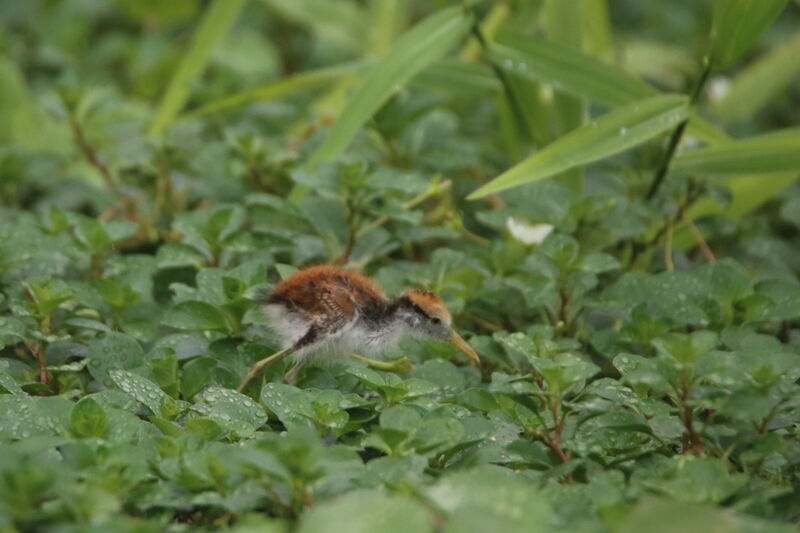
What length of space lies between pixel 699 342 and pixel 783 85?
2.82 m

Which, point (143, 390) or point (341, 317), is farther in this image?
point (341, 317)

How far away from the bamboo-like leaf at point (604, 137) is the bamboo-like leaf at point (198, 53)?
4.11ft

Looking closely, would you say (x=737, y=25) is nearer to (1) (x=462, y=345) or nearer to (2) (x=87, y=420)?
(1) (x=462, y=345)

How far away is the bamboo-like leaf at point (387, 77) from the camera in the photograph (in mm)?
3082

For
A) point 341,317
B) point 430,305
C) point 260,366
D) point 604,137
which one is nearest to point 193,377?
point 260,366

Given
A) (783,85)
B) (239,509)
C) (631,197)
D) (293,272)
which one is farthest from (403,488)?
(783,85)

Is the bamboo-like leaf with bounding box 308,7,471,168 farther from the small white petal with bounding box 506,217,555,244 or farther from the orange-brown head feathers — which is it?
the orange-brown head feathers

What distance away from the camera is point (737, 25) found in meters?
2.74

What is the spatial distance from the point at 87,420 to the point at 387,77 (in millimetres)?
1494

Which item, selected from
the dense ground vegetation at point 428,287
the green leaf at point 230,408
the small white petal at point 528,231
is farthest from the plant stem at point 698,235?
the green leaf at point 230,408

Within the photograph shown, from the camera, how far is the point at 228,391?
221 centimetres

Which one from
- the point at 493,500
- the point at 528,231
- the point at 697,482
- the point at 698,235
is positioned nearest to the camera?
the point at 493,500

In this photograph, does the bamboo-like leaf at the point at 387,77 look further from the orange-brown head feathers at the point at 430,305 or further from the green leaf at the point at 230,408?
the green leaf at the point at 230,408

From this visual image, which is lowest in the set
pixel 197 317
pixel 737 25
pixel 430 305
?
pixel 197 317
